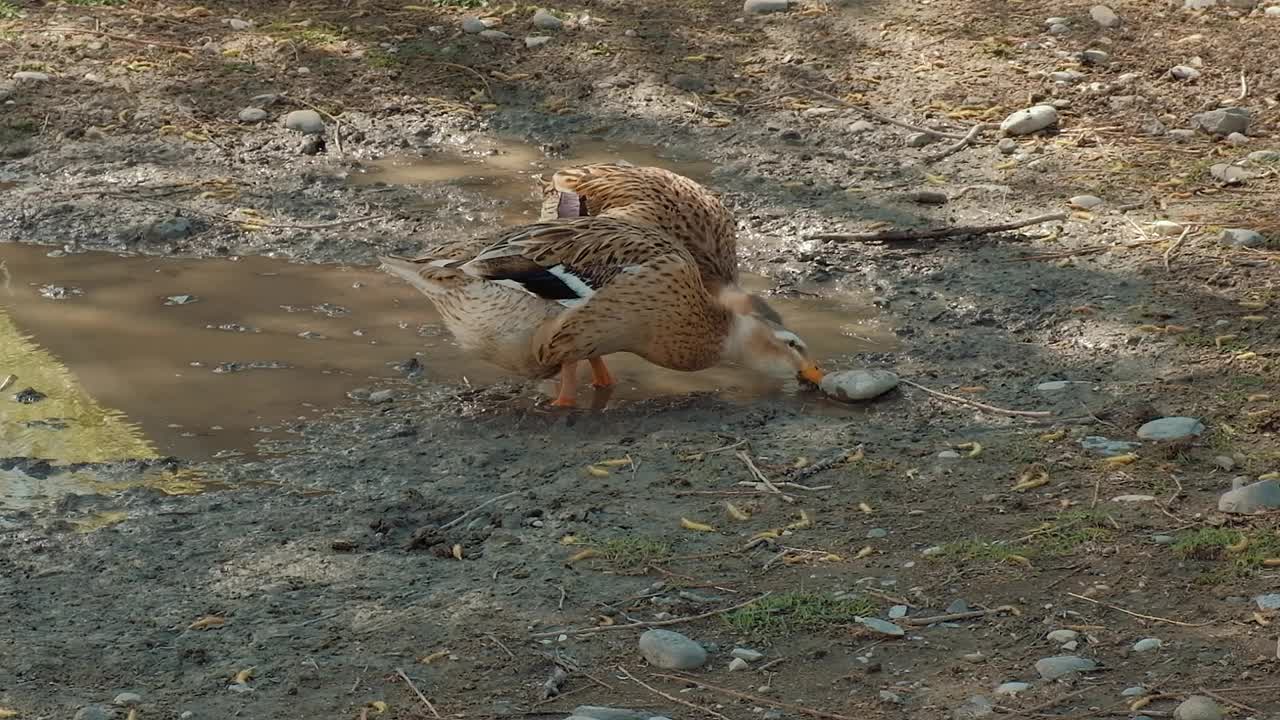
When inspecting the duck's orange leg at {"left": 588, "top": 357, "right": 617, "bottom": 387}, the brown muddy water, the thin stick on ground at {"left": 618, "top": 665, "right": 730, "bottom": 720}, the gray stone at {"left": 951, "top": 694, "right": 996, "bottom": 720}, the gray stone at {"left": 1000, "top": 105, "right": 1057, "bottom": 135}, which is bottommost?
the brown muddy water

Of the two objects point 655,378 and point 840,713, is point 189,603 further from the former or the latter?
point 655,378

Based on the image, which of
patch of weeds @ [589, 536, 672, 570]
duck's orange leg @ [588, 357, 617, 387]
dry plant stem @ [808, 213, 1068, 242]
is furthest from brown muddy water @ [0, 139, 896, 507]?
patch of weeds @ [589, 536, 672, 570]

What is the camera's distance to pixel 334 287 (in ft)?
26.5

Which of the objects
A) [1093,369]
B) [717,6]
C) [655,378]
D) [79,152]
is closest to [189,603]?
[655,378]

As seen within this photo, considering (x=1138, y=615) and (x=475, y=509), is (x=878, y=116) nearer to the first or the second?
(x=475, y=509)

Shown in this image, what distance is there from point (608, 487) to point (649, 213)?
1.97m

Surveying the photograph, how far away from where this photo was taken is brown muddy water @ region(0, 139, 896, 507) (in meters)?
6.57

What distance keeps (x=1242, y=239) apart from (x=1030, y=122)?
6.66 feet

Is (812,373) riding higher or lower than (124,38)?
lower

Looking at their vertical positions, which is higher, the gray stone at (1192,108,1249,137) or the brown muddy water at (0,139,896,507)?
the gray stone at (1192,108,1249,137)

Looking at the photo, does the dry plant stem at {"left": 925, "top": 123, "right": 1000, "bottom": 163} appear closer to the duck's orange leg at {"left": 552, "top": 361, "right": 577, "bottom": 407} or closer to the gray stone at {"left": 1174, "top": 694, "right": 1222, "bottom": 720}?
the duck's orange leg at {"left": 552, "top": 361, "right": 577, "bottom": 407}

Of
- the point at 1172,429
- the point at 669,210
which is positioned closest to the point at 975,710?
the point at 1172,429

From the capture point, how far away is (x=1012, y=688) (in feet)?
14.0

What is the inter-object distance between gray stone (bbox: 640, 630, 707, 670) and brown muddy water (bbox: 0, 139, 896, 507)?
2223mm
